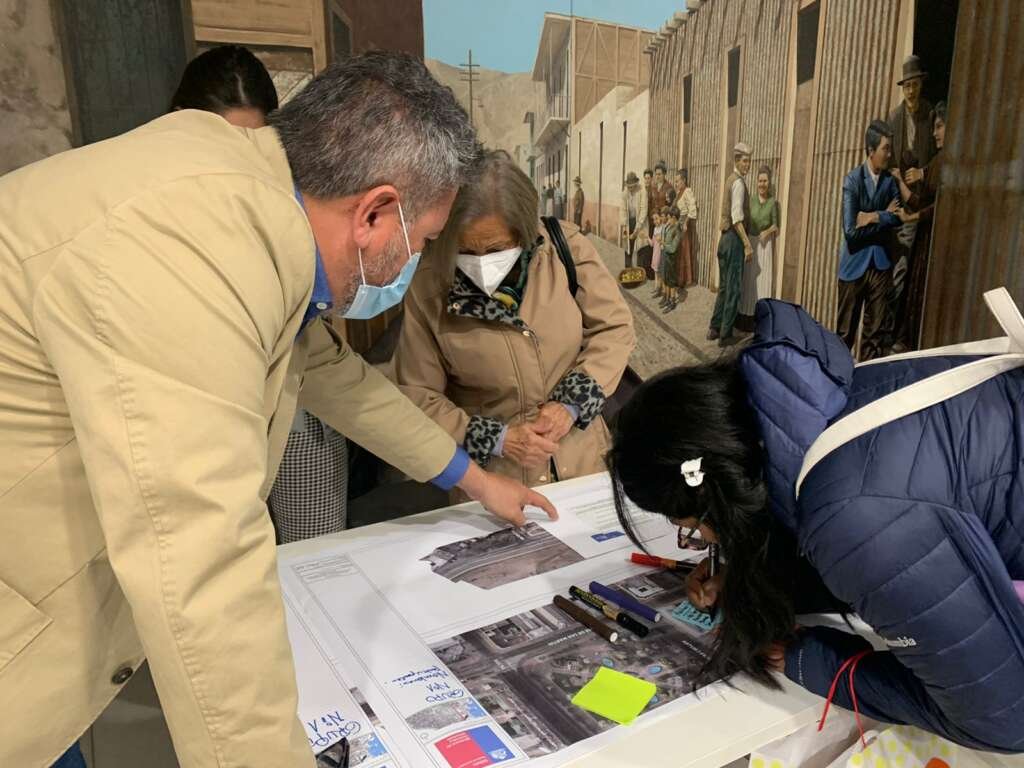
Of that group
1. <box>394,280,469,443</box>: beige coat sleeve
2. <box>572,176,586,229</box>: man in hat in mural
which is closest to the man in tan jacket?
<box>394,280,469,443</box>: beige coat sleeve

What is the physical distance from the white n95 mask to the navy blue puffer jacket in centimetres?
83

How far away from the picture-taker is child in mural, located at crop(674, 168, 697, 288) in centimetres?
285

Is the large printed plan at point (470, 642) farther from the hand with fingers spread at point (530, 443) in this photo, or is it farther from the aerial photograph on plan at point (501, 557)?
the hand with fingers spread at point (530, 443)

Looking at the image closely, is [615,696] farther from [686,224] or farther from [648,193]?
[648,193]

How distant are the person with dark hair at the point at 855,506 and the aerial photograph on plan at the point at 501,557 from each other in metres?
0.32

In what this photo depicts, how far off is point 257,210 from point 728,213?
2.25 meters

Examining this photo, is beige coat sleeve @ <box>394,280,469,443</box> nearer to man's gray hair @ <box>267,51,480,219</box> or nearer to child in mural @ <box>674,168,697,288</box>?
man's gray hair @ <box>267,51,480,219</box>

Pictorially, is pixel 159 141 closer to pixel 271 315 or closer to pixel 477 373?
pixel 271 315

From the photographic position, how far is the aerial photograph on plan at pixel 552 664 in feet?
3.22

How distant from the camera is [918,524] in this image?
2.81 feet

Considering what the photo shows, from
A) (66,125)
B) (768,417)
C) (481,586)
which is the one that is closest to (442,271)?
(481,586)

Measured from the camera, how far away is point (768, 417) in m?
0.97

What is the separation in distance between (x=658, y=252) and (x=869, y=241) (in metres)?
0.92

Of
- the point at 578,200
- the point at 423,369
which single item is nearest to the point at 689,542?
the point at 423,369
